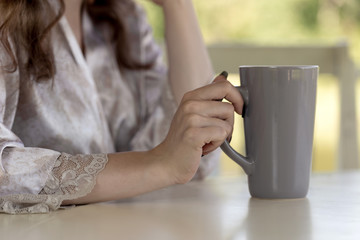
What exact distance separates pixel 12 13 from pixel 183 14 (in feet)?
1.14

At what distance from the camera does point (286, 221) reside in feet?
2.40

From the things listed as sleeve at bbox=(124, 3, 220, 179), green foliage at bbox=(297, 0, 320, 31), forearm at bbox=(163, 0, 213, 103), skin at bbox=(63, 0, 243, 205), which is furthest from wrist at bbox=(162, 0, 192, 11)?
green foliage at bbox=(297, 0, 320, 31)

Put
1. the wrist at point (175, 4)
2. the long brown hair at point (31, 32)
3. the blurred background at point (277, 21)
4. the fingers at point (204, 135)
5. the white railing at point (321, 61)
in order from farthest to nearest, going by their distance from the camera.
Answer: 1. the blurred background at point (277, 21)
2. the white railing at point (321, 61)
3. the wrist at point (175, 4)
4. the long brown hair at point (31, 32)
5. the fingers at point (204, 135)

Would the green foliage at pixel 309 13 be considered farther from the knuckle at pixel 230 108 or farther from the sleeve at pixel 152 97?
the knuckle at pixel 230 108

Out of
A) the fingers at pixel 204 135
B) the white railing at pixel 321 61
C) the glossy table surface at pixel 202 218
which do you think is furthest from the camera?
the white railing at pixel 321 61

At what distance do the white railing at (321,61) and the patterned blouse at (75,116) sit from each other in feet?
0.72

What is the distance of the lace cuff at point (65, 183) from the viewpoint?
0.81 meters

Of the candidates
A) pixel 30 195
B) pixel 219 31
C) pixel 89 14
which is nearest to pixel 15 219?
pixel 30 195

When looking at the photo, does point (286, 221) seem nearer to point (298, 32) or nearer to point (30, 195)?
point (30, 195)

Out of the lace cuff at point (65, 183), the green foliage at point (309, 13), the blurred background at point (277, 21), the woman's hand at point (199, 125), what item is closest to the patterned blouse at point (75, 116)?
the lace cuff at point (65, 183)

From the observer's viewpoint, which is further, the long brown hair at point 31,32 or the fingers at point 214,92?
the long brown hair at point 31,32

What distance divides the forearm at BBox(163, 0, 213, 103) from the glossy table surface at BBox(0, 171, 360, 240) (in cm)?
31

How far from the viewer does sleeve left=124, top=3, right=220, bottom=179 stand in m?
1.27

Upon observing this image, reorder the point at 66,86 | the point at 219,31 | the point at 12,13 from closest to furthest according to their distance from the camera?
1. the point at 12,13
2. the point at 66,86
3. the point at 219,31
